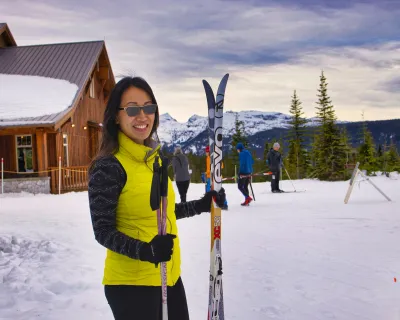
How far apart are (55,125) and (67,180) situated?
11.0 feet

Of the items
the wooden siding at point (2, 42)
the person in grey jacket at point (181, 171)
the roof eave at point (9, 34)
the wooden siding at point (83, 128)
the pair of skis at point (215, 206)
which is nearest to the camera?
the pair of skis at point (215, 206)

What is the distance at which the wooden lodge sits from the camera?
18.0m

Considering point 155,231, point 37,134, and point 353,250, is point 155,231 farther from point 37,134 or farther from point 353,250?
point 37,134

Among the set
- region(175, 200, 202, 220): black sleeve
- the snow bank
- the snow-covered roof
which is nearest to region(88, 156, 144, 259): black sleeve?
region(175, 200, 202, 220): black sleeve

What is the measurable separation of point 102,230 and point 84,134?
74.8 ft

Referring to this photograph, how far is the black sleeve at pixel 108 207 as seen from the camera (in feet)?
6.33

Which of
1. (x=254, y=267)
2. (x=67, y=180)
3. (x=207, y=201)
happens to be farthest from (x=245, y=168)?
(x=67, y=180)

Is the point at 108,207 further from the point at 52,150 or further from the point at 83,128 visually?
the point at 83,128

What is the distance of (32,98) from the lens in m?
20.2

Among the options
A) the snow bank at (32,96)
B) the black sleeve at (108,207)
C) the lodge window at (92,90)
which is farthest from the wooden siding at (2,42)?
the black sleeve at (108,207)

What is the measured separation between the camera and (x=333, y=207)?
37.4 ft

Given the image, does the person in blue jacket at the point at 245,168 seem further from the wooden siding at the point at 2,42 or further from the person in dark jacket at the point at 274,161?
the wooden siding at the point at 2,42

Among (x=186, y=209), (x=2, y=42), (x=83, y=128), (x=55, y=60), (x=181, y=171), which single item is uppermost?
(x=2, y=42)

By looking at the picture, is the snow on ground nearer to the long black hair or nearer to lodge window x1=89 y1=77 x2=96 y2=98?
the long black hair
